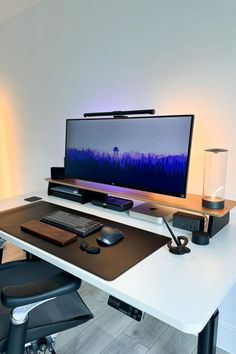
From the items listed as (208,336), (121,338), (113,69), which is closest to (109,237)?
(208,336)

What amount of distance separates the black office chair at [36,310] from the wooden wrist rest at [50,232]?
18cm

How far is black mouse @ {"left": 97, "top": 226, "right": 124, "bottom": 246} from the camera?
1096mm

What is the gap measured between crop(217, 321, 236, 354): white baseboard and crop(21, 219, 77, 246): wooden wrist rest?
1.08 metres

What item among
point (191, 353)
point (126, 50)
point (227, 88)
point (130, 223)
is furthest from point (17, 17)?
point (191, 353)

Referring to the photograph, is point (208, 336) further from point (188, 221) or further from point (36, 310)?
point (36, 310)

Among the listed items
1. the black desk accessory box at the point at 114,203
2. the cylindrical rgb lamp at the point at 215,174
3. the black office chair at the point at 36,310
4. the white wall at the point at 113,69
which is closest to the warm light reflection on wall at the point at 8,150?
the white wall at the point at 113,69

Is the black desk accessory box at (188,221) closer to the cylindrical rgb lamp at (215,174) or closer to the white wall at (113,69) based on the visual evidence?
the cylindrical rgb lamp at (215,174)

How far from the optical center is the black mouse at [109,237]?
110 cm

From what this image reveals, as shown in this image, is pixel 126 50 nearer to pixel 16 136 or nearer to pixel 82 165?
pixel 82 165

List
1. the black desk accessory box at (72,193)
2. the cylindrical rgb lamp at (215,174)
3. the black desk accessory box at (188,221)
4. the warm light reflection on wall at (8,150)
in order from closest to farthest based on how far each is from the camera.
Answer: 1. the black desk accessory box at (188,221)
2. the cylindrical rgb lamp at (215,174)
3. the black desk accessory box at (72,193)
4. the warm light reflection on wall at (8,150)

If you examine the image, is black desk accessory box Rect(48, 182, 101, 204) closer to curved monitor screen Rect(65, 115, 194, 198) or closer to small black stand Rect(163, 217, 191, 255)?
curved monitor screen Rect(65, 115, 194, 198)

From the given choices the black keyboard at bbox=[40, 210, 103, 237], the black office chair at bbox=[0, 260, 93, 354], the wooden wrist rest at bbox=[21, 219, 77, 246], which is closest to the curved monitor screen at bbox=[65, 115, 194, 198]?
the black keyboard at bbox=[40, 210, 103, 237]

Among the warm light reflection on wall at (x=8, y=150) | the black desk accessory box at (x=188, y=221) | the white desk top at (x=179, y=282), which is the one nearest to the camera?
the white desk top at (x=179, y=282)

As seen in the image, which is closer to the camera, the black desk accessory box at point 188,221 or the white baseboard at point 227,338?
the black desk accessory box at point 188,221
